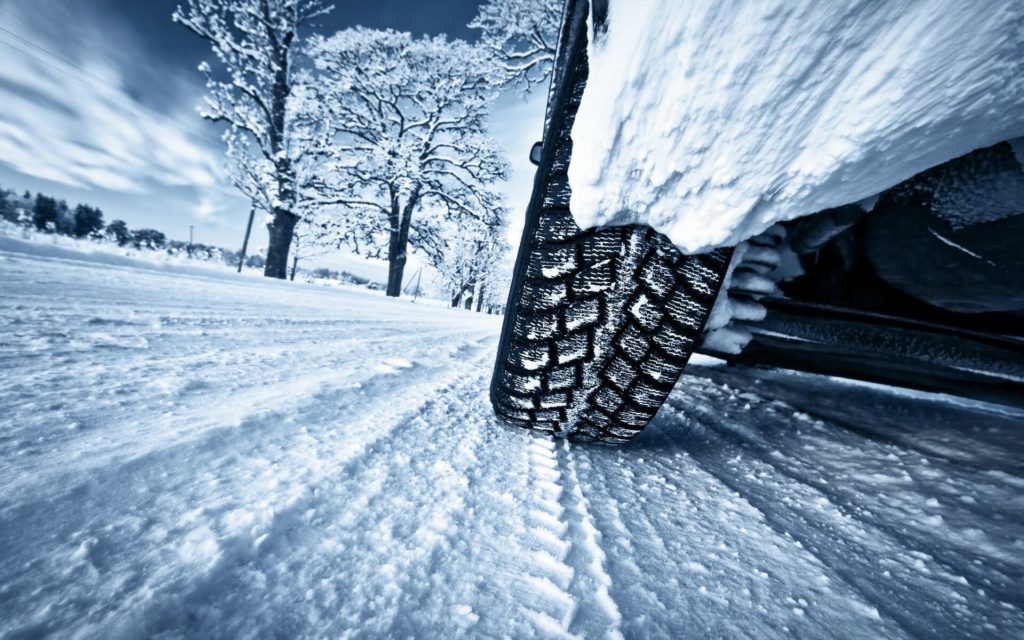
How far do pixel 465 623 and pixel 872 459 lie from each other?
94cm

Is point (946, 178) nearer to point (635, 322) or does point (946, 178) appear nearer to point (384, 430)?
point (635, 322)

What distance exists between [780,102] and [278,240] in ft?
29.9

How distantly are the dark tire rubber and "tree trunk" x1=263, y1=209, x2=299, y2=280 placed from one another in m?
8.51

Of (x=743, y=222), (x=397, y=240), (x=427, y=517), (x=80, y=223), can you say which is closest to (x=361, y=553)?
(x=427, y=517)

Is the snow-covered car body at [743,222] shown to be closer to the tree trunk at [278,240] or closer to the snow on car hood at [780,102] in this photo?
the snow on car hood at [780,102]

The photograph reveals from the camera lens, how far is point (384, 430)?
2.07 feet

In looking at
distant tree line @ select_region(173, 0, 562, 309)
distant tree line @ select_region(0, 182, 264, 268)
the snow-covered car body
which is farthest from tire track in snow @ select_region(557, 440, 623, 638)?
distant tree line @ select_region(0, 182, 264, 268)

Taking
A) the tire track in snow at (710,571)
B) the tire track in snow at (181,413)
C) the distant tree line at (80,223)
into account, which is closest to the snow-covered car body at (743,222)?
the tire track in snow at (710,571)

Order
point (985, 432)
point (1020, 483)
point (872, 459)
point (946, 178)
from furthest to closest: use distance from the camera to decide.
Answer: point (985, 432) → point (872, 459) → point (1020, 483) → point (946, 178)

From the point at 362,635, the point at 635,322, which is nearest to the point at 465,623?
the point at 362,635

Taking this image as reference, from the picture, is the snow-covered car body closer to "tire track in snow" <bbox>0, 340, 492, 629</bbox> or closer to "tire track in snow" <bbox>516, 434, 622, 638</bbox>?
"tire track in snow" <bbox>516, 434, 622, 638</bbox>

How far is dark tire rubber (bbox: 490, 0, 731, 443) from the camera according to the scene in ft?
1.99

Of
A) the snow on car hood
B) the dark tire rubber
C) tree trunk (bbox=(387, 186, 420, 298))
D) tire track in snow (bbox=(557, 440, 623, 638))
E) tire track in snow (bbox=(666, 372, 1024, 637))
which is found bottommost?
tire track in snow (bbox=(557, 440, 623, 638))

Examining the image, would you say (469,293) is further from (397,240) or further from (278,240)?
(278,240)
